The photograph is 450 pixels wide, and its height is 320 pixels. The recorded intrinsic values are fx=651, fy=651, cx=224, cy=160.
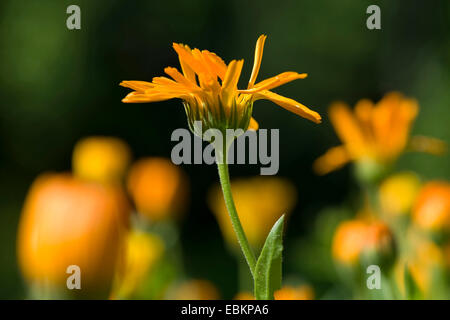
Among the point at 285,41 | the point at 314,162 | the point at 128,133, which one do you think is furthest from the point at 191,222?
the point at 285,41

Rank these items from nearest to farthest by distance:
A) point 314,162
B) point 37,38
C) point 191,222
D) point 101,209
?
point 101,209, point 37,38, point 191,222, point 314,162

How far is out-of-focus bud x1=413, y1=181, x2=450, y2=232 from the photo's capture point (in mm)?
727

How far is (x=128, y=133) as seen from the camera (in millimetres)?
3887

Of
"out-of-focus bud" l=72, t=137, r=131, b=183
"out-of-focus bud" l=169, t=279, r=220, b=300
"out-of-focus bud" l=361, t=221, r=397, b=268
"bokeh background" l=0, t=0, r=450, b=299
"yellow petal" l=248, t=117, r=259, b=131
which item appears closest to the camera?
"yellow petal" l=248, t=117, r=259, b=131

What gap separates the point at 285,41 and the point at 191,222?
1.36 m

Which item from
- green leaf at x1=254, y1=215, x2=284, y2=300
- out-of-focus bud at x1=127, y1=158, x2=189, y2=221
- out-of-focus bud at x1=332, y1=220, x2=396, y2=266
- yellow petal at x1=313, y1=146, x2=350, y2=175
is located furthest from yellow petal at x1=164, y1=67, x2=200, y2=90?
out-of-focus bud at x1=127, y1=158, x2=189, y2=221

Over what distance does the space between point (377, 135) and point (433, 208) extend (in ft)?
0.57

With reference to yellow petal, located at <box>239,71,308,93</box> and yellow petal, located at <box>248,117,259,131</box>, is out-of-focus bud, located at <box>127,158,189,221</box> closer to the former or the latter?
yellow petal, located at <box>248,117,259,131</box>

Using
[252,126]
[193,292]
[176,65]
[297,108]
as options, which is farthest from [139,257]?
[176,65]

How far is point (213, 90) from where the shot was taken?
0.47 metres

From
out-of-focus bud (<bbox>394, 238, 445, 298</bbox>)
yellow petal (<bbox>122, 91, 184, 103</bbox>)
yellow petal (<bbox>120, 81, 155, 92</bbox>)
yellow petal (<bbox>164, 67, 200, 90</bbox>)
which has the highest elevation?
yellow petal (<bbox>164, 67, 200, 90</bbox>)

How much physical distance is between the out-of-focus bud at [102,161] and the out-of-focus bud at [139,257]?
0.87ft

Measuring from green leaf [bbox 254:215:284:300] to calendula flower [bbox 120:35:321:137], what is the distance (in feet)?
0.26
